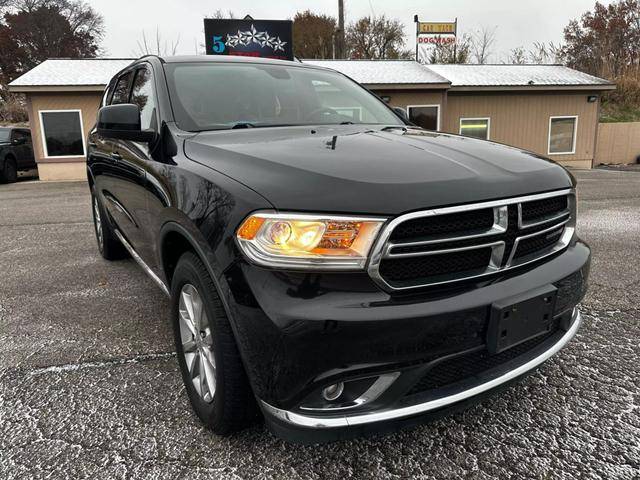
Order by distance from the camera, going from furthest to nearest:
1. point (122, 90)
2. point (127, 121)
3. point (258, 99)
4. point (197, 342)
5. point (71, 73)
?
point (71, 73), point (122, 90), point (258, 99), point (127, 121), point (197, 342)

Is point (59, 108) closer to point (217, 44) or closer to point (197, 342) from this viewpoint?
point (217, 44)

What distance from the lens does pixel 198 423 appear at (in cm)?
220

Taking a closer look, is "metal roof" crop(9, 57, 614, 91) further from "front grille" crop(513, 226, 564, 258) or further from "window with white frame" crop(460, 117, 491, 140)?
"front grille" crop(513, 226, 564, 258)

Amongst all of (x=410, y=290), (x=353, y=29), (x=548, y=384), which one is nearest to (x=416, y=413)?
(x=410, y=290)

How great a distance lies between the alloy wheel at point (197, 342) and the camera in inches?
78.8

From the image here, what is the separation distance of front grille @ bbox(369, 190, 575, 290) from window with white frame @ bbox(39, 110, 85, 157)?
1490 cm

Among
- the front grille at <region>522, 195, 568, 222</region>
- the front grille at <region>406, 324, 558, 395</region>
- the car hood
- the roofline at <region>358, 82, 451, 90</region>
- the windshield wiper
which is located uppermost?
the roofline at <region>358, 82, 451, 90</region>

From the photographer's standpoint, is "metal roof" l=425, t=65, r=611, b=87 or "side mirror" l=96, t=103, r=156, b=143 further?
"metal roof" l=425, t=65, r=611, b=87

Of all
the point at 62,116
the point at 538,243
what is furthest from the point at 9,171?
the point at 538,243

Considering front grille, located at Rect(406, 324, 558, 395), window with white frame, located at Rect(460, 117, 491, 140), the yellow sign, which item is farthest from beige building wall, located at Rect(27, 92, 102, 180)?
the yellow sign

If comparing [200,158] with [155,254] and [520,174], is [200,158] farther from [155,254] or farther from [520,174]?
[520,174]

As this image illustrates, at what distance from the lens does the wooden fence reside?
19531mm

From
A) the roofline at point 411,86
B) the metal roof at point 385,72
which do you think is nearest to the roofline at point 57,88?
the metal roof at point 385,72

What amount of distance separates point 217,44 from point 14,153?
6736mm
